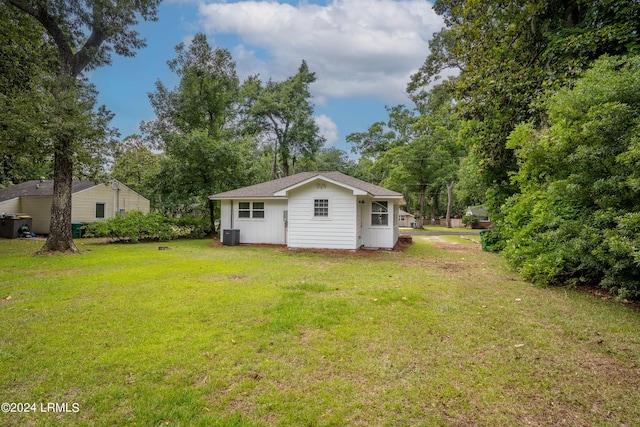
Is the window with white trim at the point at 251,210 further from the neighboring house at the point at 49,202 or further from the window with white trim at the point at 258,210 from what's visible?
the neighboring house at the point at 49,202

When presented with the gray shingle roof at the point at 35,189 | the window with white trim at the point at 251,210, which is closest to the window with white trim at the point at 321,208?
the window with white trim at the point at 251,210

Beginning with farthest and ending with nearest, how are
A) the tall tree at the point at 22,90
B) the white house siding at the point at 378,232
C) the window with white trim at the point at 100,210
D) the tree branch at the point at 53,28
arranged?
the window with white trim at the point at 100,210
the white house siding at the point at 378,232
the tree branch at the point at 53,28
the tall tree at the point at 22,90

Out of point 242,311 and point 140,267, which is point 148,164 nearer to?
point 140,267

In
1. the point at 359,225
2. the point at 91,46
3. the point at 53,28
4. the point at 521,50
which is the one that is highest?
the point at 53,28

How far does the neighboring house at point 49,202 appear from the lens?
19578mm

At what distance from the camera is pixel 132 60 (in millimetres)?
14359

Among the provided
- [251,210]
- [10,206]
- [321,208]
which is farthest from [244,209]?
[10,206]

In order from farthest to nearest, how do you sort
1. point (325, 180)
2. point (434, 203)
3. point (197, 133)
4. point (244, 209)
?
1. point (434, 203)
2. point (197, 133)
3. point (244, 209)
4. point (325, 180)

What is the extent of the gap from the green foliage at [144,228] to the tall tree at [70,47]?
10.3 ft

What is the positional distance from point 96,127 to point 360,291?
38.2 feet

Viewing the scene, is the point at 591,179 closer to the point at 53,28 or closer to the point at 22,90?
the point at 22,90

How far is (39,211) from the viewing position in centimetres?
1983

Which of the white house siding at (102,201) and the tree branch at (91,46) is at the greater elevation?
the tree branch at (91,46)

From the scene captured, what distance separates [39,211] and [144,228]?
1017 centimetres
